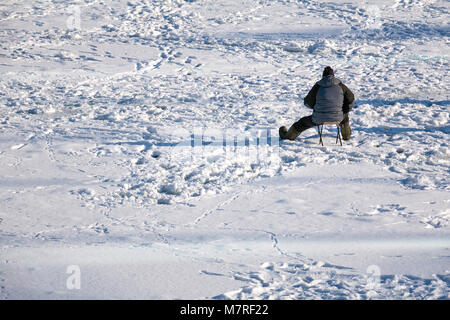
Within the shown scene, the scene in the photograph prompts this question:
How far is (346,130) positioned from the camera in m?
6.88

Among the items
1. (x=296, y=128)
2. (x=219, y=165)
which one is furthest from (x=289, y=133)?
(x=219, y=165)

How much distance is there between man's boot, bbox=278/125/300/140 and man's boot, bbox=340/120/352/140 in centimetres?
66

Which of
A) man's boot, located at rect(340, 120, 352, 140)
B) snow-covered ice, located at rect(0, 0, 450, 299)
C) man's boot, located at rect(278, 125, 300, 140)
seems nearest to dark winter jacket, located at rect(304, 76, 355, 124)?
man's boot, located at rect(340, 120, 352, 140)

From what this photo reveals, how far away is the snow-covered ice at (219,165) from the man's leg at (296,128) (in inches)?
5.8

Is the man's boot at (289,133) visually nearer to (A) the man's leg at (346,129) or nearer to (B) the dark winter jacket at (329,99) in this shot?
(B) the dark winter jacket at (329,99)

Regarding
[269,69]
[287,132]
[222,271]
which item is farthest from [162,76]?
[222,271]

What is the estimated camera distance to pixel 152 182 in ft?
19.5

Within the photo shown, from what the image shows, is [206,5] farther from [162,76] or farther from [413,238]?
[413,238]

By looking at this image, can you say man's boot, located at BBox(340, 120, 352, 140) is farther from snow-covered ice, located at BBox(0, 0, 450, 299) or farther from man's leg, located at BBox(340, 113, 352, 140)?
snow-covered ice, located at BBox(0, 0, 450, 299)

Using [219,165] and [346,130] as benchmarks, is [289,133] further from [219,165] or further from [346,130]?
[219,165]

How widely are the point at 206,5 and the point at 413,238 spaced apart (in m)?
11.3

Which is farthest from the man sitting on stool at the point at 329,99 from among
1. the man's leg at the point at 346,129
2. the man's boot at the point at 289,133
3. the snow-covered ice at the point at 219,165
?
the snow-covered ice at the point at 219,165

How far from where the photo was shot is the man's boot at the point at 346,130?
6.82 m

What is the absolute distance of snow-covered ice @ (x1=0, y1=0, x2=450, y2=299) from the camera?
13.9ft
